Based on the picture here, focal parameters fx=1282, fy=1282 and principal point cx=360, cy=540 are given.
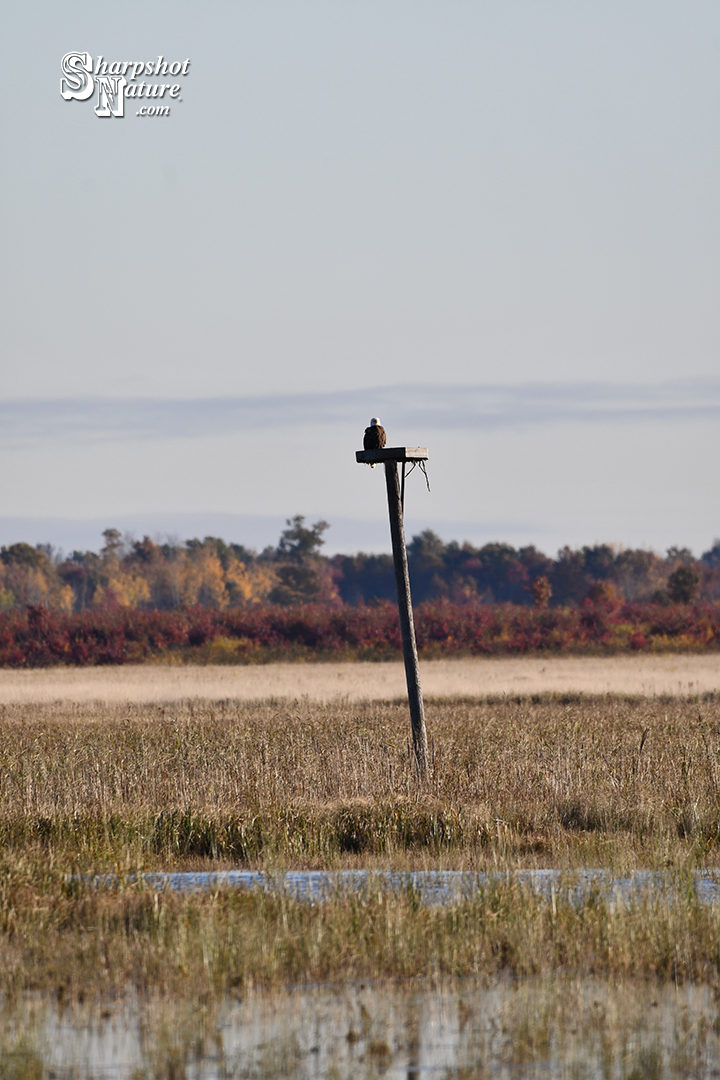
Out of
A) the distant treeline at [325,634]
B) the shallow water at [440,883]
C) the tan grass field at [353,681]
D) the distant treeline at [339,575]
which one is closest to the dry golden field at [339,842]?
the shallow water at [440,883]

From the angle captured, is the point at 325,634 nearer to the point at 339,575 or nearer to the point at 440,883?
the point at 440,883

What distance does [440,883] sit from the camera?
9.35 m

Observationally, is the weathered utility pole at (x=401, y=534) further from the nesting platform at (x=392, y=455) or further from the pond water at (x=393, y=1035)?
the pond water at (x=393, y=1035)

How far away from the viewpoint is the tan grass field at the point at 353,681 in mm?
31750

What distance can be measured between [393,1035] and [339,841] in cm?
505

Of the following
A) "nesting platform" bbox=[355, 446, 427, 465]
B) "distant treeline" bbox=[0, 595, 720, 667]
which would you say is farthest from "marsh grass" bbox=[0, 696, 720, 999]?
"distant treeline" bbox=[0, 595, 720, 667]

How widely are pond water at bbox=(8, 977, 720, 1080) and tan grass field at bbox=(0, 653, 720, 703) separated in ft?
71.6

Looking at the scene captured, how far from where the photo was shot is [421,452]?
47.8 ft

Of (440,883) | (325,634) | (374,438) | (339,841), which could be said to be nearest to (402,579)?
(374,438)

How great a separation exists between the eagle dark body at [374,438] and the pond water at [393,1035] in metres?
8.64

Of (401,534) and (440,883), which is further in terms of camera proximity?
(401,534)

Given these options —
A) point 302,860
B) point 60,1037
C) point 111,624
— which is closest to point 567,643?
point 111,624

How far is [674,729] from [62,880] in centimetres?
1057

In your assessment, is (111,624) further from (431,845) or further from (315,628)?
(431,845)
